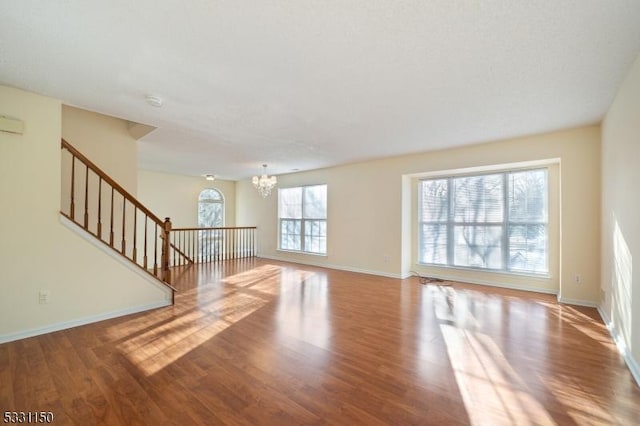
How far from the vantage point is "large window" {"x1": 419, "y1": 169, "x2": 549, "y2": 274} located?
456cm

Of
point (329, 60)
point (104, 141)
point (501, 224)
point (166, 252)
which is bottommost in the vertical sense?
point (166, 252)

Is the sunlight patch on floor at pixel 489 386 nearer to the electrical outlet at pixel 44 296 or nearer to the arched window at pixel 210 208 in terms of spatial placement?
the electrical outlet at pixel 44 296

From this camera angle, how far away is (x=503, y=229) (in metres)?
4.83

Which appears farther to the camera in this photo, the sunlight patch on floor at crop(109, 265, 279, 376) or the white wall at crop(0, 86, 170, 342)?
the white wall at crop(0, 86, 170, 342)

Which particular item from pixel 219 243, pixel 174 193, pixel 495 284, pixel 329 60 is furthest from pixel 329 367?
pixel 174 193

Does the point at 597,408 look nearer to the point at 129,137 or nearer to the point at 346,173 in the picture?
the point at 346,173

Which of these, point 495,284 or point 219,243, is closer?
point 495,284

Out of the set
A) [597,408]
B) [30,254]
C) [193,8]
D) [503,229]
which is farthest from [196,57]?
[503,229]

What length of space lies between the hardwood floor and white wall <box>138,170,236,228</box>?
195 inches

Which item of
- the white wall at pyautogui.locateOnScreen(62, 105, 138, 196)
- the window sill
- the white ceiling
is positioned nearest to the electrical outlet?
the white wall at pyautogui.locateOnScreen(62, 105, 138, 196)

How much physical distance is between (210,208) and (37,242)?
20.5 feet

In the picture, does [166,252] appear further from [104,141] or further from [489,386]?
[489,386]

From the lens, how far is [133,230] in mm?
4715

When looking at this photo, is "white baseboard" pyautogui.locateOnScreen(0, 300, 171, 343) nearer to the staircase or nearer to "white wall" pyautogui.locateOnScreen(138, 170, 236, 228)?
the staircase
